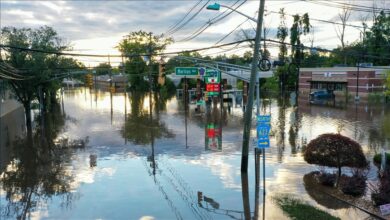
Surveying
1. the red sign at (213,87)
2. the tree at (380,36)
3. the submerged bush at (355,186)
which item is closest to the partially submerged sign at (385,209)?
the submerged bush at (355,186)

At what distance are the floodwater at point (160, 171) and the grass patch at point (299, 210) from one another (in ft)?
1.11

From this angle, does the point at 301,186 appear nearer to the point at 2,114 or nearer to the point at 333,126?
the point at 333,126

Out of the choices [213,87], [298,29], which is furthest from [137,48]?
[213,87]

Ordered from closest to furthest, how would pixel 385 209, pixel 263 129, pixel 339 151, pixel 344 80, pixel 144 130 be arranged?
pixel 385 209, pixel 263 129, pixel 339 151, pixel 144 130, pixel 344 80

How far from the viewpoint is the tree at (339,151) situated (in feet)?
52.9

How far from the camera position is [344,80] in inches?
2584

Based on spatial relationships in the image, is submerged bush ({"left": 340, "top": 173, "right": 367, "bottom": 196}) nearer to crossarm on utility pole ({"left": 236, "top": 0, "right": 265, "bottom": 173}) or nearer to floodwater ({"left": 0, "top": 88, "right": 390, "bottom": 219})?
floodwater ({"left": 0, "top": 88, "right": 390, "bottom": 219})

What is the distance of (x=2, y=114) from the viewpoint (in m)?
44.1

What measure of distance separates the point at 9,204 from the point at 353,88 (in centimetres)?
5990

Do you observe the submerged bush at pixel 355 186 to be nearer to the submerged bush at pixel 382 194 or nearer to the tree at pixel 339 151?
the submerged bush at pixel 382 194

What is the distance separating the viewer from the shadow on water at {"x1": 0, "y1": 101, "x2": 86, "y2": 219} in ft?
48.3

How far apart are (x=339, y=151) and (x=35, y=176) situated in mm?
14016

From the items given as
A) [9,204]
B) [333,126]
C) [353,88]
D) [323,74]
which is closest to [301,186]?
[9,204]

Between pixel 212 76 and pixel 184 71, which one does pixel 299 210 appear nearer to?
pixel 184 71
